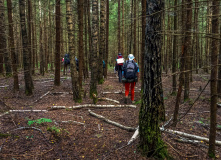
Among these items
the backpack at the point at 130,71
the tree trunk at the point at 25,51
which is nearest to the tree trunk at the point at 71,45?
the tree trunk at the point at 25,51

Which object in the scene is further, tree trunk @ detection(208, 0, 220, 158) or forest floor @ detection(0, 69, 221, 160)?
forest floor @ detection(0, 69, 221, 160)

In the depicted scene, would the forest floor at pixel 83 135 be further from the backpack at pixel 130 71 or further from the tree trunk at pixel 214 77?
the backpack at pixel 130 71

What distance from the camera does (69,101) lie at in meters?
7.70

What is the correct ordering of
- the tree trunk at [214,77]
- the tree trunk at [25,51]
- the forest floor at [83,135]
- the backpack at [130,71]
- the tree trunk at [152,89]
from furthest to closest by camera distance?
the tree trunk at [25,51] → the backpack at [130,71] → the forest floor at [83,135] → the tree trunk at [152,89] → the tree trunk at [214,77]

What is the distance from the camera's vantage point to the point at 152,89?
10.6ft

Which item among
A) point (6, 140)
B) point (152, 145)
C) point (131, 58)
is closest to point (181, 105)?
point (131, 58)

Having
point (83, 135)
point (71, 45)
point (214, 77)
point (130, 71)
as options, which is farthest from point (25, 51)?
point (214, 77)

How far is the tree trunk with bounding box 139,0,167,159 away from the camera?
10.2ft

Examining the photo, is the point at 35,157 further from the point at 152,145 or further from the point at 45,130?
the point at 152,145

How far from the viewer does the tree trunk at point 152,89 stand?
3104mm

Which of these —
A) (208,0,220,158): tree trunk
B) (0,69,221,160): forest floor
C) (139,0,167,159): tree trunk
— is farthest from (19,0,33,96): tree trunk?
(208,0,220,158): tree trunk

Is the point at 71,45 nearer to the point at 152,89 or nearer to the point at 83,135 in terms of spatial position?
the point at 83,135

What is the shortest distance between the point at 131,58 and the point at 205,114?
3.55 meters

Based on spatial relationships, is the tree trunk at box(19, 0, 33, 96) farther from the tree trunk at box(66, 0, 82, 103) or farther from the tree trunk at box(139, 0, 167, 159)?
the tree trunk at box(139, 0, 167, 159)
